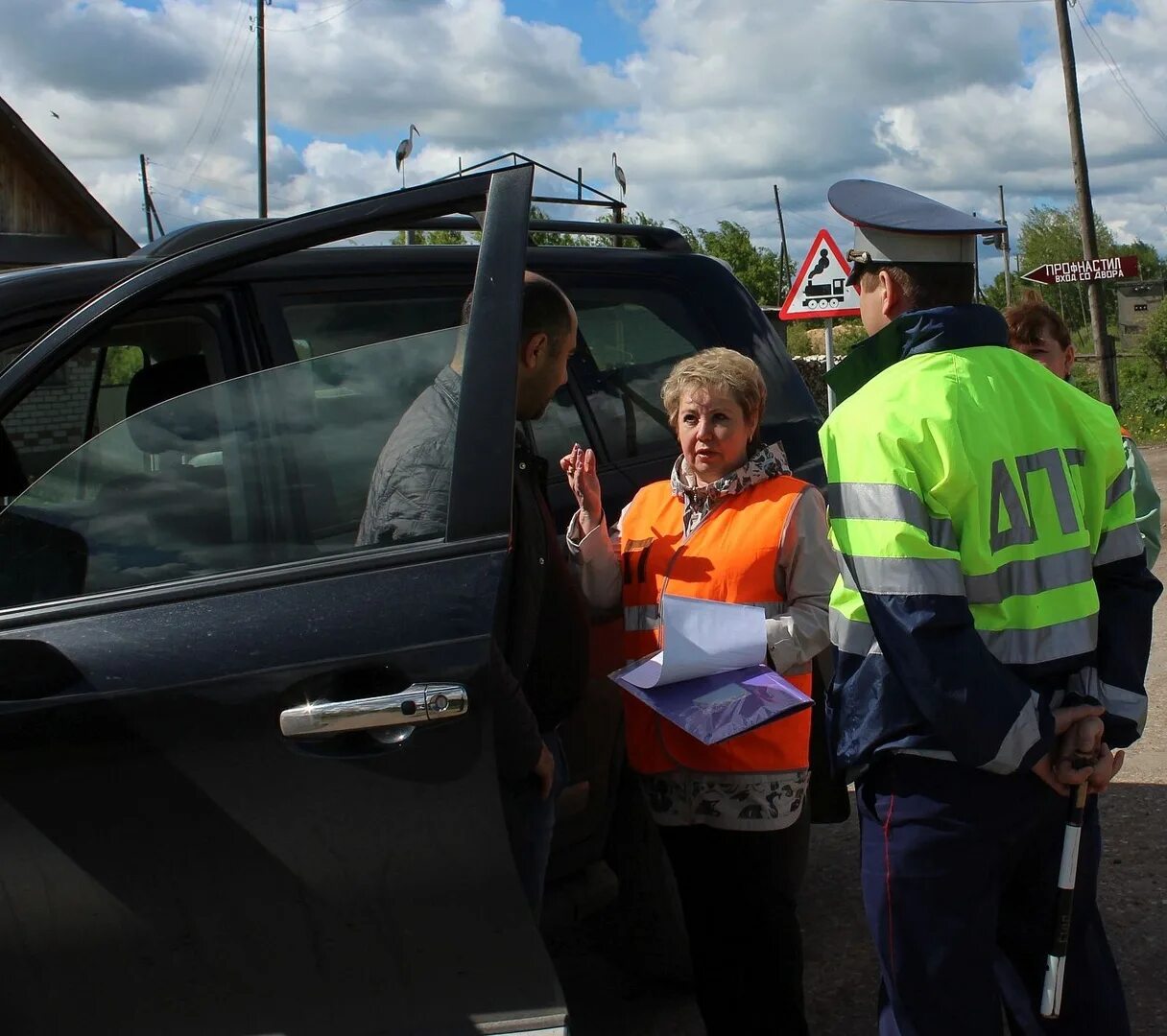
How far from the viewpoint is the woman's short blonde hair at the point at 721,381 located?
8.38ft

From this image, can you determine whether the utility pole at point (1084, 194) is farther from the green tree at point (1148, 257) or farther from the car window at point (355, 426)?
the green tree at point (1148, 257)

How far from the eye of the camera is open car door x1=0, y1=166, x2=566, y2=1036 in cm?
179

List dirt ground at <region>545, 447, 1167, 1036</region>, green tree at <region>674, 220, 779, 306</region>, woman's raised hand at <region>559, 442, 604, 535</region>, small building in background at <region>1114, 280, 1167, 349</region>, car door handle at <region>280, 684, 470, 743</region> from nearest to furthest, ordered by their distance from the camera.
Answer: car door handle at <region>280, 684, 470, 743</region> → woman's raised hand at <region>559, 442, 604, 535</region> → dirt ground at <region>545, 447, 1167, 1036</region> → small building in background at <region>1114, 280, 1167, 349</region> → green tree at <region>674, 220, 779, 306</region>

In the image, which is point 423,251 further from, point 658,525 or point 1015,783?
point 1015,783

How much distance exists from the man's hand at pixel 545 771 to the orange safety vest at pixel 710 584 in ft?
1.51

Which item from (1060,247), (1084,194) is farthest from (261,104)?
(1060,247)

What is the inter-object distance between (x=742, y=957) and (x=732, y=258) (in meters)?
53.1

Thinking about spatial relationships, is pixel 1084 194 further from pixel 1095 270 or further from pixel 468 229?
pixel 468 229

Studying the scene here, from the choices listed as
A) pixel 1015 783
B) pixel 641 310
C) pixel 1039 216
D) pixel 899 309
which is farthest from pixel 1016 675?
pixel 1039 216

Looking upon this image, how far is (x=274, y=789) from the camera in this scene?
5.86 ft

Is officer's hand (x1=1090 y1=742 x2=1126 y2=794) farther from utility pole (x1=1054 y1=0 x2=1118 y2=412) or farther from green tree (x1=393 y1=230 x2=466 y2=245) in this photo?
utility pole (x1=1054 y1=0 x2=1118 y2=412)

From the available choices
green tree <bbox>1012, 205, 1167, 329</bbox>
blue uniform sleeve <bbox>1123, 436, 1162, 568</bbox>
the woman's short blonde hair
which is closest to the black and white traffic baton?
the woman's short blonde hair

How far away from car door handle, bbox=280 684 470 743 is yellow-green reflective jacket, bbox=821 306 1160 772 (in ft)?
2.18

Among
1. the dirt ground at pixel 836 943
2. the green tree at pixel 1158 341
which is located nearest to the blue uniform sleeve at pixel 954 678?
the dirt ground at pixel 836 943
